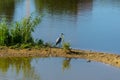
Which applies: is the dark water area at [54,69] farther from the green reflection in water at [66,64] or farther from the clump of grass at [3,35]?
the clump of grass at [3,35]

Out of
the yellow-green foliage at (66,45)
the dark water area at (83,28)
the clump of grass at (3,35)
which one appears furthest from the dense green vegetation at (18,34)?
the dark water area at (83,28)

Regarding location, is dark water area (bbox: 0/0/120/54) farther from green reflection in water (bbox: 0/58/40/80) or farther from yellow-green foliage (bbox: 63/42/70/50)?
green reflection in water (bbox: 0/58/40/80)

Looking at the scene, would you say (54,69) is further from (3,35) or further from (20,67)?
(3,35)

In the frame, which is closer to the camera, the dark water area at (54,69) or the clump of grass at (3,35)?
the dark water area at (54,69)

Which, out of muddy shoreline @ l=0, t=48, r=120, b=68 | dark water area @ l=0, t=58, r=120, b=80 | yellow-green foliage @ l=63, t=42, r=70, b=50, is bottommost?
dark water area @ l=0, t=58, r=120, b=80

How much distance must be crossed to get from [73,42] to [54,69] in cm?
575

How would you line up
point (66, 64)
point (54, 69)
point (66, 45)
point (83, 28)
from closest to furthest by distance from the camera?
point (54, 69) → point (66, 64) → point (66, 45) → point (83, 28)

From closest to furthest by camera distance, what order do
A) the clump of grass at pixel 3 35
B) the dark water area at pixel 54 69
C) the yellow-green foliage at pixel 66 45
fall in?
the dark water area at pixel 54 69, the yellow-green foliage at pixel 66 45, the clump of grass at pixel 3 35

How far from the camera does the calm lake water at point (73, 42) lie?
16.4 m

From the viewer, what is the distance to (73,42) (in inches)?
896

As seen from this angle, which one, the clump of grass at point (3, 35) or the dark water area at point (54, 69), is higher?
the clump of grass at point (3, 35)

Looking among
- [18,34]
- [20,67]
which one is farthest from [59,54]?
[18,34]

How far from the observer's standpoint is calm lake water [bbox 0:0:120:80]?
1642 cm

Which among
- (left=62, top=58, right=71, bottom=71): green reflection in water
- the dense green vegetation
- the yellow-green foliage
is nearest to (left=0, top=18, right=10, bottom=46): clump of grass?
the dense green vegetation
